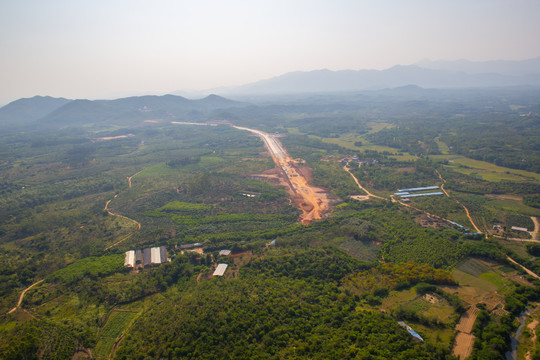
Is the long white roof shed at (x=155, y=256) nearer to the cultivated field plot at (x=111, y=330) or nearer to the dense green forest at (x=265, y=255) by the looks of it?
the dense green forest at (x=265, y=255)

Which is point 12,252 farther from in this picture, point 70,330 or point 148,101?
point 148,101

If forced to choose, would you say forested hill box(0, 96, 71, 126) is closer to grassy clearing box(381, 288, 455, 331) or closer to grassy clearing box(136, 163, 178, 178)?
grassy clearing box(136, 163, 178, 178)

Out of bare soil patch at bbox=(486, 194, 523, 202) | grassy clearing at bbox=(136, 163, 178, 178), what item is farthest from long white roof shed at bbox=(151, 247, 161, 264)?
bare soil patch at bbox=(486, 194, 523, 202)

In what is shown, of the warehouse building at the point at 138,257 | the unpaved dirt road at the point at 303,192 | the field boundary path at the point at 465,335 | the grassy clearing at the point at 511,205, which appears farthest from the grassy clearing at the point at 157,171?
the grassy clearing at the point at 511,205

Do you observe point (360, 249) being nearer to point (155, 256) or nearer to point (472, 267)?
point (472, 267)

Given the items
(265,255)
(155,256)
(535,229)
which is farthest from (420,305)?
(155,256)
